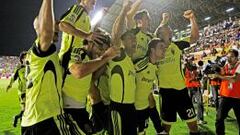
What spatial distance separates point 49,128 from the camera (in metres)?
3.90

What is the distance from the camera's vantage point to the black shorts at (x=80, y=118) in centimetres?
490

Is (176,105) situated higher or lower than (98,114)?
lower

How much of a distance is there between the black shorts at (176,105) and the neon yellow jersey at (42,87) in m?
3.57

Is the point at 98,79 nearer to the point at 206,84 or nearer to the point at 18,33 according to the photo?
the point at 206,84

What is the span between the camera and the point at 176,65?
23.6ft

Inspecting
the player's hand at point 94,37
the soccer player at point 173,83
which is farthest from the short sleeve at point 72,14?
the soccer player at point 173,83

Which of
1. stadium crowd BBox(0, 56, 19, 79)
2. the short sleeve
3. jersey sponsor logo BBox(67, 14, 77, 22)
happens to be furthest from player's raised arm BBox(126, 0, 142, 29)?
stadium crowd BBox(0, 56, 19, 79)

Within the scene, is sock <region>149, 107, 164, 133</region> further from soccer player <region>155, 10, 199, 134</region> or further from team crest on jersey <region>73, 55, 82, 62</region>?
team crest on jersey <region>73, 55, 82, 62</region>

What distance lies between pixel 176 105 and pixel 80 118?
9.06 ft

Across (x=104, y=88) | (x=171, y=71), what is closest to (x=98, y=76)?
(x=104, y=88)

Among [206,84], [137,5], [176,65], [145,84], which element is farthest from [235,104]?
[206,84]

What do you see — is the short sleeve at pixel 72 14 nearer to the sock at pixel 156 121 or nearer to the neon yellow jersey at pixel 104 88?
the neon yellow jersey at pixel 104 88

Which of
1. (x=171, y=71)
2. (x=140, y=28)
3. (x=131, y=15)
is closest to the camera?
(x=131, y=15)

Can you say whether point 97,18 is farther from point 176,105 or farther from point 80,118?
point 176,105
